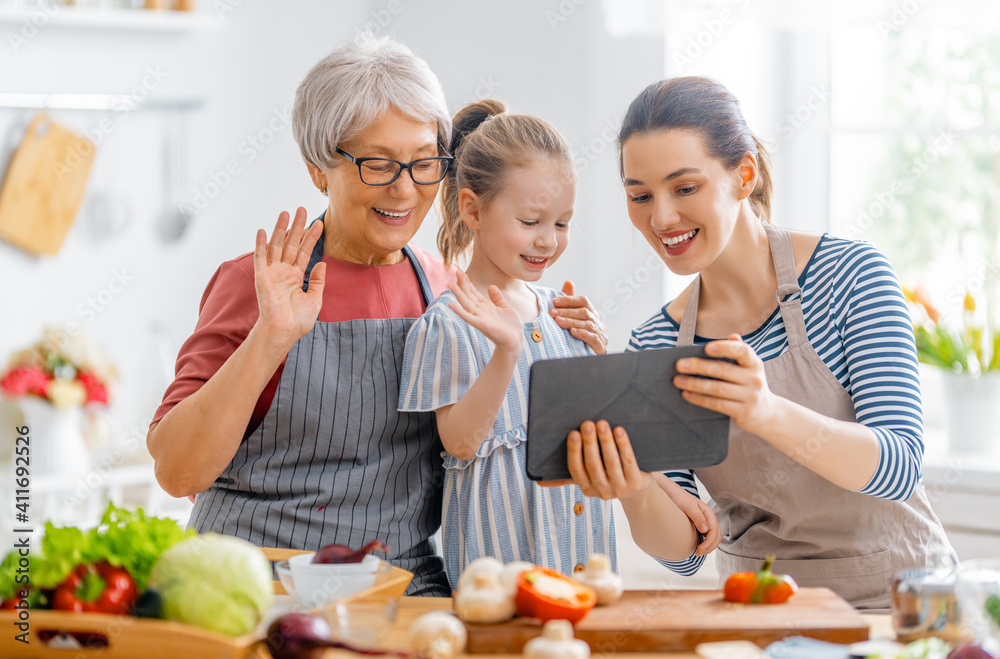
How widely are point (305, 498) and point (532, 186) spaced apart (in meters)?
0.63

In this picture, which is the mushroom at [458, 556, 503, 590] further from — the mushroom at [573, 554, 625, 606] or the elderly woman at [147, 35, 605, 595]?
the elderly woman at [147, 35, 605, 595]

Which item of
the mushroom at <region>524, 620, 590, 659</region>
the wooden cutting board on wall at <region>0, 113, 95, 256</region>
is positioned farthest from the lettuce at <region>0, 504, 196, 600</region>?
the wooden cutting board on wall at <region>0, 113, 95, 256</region>

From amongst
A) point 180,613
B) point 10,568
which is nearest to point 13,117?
point 10,568

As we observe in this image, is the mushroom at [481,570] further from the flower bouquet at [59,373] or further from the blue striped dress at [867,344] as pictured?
the flower bouquet at [59,373]

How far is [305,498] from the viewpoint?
1.41 metres

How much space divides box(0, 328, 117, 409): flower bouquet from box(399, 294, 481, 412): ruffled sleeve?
4.88 feet

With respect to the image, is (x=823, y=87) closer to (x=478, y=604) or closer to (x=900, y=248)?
(x=900, y=248)

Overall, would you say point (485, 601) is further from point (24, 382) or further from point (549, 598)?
point (24, 382)

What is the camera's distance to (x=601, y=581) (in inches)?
42.2

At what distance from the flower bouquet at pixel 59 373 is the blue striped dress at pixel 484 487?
1497 millimetres

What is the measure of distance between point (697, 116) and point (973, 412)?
158 centimetres

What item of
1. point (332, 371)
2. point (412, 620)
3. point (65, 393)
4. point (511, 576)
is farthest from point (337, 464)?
point (65, 393)

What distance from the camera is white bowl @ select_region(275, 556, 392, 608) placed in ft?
3.51

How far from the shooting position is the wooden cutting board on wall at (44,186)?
104 inches
